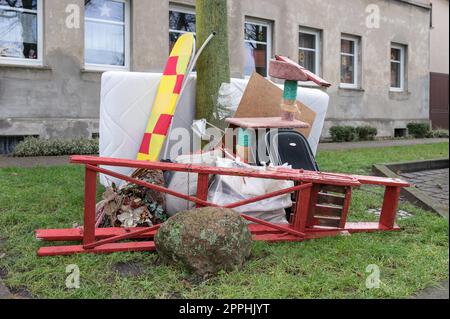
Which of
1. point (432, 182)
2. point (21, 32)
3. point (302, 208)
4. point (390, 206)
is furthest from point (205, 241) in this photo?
point (21, 32)

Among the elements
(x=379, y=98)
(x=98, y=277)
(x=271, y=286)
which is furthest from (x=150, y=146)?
(x=379, y=98)

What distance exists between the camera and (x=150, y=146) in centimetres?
439

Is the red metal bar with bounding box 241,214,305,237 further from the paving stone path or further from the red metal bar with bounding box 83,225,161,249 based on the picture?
the paving stone path

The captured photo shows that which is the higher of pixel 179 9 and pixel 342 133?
pixel 179 9

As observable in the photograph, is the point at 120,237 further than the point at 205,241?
Yes

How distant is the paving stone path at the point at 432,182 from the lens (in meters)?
5.33

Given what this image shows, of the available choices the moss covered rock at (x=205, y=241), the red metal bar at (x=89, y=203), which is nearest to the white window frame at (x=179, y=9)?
the red metal bar at (x=89, y=203)

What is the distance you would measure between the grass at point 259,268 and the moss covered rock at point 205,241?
0.27 ft

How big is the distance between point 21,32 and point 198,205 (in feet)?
25.1

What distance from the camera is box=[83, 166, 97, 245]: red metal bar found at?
10.4ft

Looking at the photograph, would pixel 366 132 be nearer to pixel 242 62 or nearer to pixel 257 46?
pixel 257 46

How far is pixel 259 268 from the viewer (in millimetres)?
3023

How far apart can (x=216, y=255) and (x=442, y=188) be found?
3936mm

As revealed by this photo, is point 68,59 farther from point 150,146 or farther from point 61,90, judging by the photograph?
point 150,146
